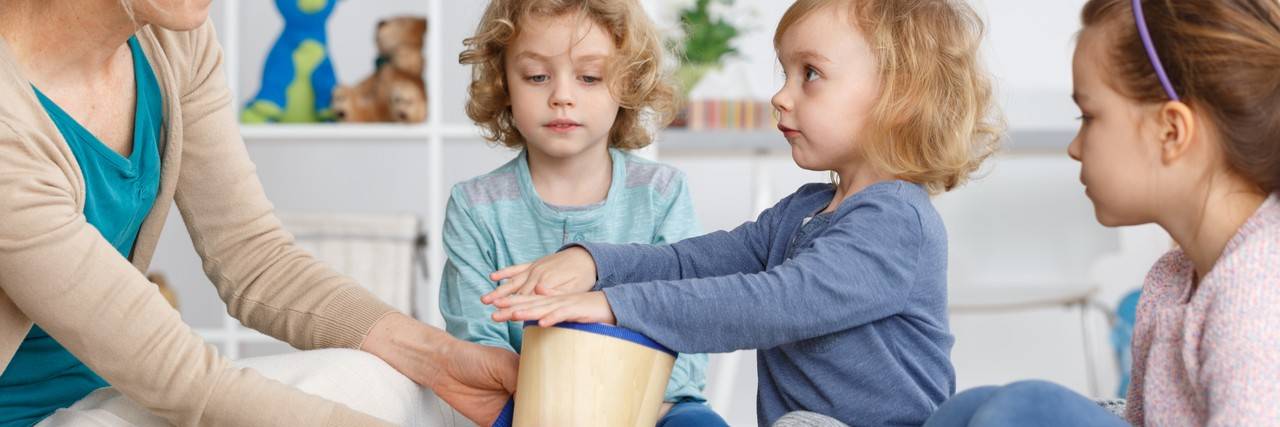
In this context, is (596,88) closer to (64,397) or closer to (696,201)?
(64,397)

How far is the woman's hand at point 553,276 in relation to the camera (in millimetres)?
1349

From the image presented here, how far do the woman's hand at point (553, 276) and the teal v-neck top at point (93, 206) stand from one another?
0.39m

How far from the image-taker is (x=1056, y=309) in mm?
4395

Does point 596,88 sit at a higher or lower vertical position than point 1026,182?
higher

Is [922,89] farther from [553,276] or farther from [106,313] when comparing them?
[106,313]

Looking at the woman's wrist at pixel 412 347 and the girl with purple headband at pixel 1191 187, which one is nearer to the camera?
the girl with purple headband at pixel 1191 187

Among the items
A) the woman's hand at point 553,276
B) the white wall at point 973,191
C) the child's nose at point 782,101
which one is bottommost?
the white wall at point 973,191

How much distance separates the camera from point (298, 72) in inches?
123

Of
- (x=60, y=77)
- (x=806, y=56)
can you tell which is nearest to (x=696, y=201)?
(x=806, y=56)

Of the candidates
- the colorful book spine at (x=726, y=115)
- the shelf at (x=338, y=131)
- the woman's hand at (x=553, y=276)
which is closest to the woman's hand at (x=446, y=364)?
the woman's hand at (x=553, y=276)

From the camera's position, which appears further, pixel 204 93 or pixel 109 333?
pixel 204 93

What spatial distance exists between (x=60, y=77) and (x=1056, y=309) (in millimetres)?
3704

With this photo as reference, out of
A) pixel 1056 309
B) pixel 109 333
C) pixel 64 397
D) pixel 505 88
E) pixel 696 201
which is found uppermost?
pixel 505 88

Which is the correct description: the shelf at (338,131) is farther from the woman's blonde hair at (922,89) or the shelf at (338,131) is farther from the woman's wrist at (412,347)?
the woman's blonde hair at (922,89)
